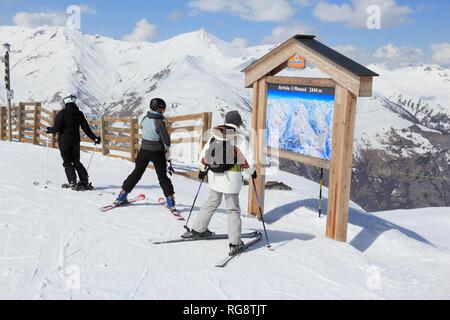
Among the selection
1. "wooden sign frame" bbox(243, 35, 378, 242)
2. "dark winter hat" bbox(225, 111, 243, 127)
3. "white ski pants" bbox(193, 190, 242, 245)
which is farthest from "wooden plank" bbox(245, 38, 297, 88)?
"white ski pants" bbox(193, 190, 242, 245)

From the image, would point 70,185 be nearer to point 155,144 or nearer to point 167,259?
point 155,144

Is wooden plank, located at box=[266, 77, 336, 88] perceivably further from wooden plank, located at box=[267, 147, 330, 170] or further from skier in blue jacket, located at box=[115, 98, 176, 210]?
skier in blue jacket, located at box=[115, 98, 176, 210]

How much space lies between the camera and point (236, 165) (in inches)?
228

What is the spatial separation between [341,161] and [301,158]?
3.39 feet

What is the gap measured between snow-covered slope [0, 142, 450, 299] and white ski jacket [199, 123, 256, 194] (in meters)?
0.85

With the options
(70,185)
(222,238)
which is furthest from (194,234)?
(70,185)

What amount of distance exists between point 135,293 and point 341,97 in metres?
4.44

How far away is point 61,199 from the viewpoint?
8.03 meters

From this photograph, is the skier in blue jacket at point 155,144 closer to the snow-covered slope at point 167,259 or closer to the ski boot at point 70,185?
the snow-covered slope at point 167,259

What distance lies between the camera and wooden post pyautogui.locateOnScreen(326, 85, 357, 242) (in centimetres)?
717

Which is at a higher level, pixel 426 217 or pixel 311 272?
pixel 311 272

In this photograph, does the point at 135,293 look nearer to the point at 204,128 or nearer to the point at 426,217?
the point at 204,128
